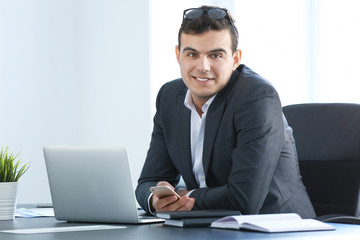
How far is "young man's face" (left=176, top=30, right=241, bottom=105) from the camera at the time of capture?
2.30 metres

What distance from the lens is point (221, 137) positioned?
223 centimetres

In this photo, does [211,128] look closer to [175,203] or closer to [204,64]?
[204,64]

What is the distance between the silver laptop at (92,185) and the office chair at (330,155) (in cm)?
87

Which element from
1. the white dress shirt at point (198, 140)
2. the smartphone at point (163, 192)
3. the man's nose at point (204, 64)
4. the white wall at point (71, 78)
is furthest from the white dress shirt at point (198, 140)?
the white wall at point (71, 78)

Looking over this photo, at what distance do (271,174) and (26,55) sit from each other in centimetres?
289

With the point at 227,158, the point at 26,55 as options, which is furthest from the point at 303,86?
the point at 26,55

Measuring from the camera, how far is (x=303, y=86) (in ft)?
12.3

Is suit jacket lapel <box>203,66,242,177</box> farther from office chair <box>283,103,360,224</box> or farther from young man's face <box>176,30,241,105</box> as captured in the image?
office chair <box>283,103,360,224</box>

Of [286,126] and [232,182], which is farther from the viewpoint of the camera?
[286,126]

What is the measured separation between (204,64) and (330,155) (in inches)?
23.9

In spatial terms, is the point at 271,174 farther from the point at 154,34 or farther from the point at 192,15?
the point at 154,34

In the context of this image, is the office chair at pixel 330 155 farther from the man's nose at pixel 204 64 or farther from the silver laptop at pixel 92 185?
the silver laptop at pixel 92 185

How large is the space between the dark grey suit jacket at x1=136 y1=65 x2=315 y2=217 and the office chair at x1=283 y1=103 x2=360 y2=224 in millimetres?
83

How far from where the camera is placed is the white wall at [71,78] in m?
4.40
